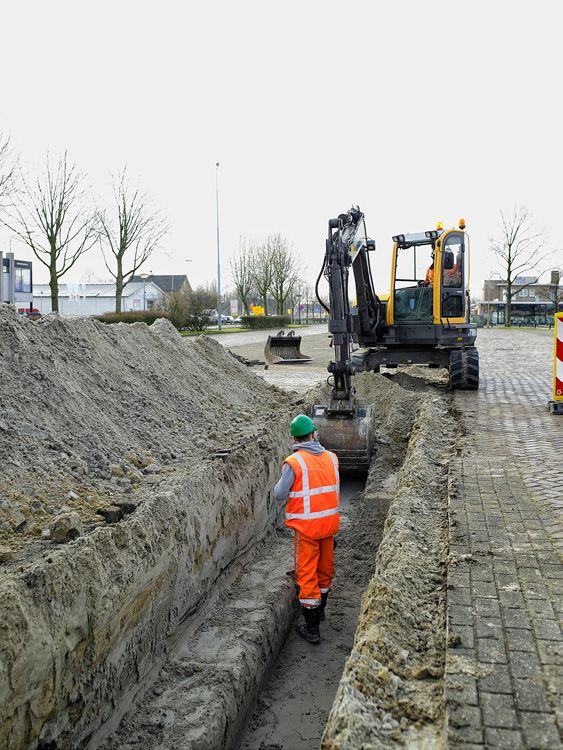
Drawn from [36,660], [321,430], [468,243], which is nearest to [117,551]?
[36,660]

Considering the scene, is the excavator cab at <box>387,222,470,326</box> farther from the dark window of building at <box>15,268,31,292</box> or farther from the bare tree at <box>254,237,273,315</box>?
the bare tree at <box>254,237,273,315</box>

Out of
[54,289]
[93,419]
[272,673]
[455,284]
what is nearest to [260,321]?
[54,289]

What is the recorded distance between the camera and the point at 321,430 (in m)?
8.58

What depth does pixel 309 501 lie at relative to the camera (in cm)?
506

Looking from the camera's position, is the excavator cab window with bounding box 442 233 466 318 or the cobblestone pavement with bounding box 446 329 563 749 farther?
the excavator cab window with bounding box 442 233 466 318

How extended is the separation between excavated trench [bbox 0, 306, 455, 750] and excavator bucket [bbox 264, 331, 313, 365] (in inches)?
482

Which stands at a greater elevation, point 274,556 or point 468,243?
point 468,243

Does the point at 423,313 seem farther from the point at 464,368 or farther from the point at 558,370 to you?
the point at 558,370

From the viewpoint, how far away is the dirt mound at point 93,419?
4672 millimetres

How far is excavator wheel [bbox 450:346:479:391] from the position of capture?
40.3 feet

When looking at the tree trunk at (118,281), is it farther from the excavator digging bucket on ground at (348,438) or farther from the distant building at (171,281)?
the distant building at (171,281)

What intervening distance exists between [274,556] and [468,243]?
8.13 m

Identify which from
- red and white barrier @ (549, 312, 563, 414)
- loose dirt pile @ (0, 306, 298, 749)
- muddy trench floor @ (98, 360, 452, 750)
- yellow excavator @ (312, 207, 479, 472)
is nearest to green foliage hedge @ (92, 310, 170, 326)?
yellow excavator @ (312, 207, 479, 472)

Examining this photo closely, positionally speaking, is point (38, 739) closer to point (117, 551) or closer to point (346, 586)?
point (117, 551)
